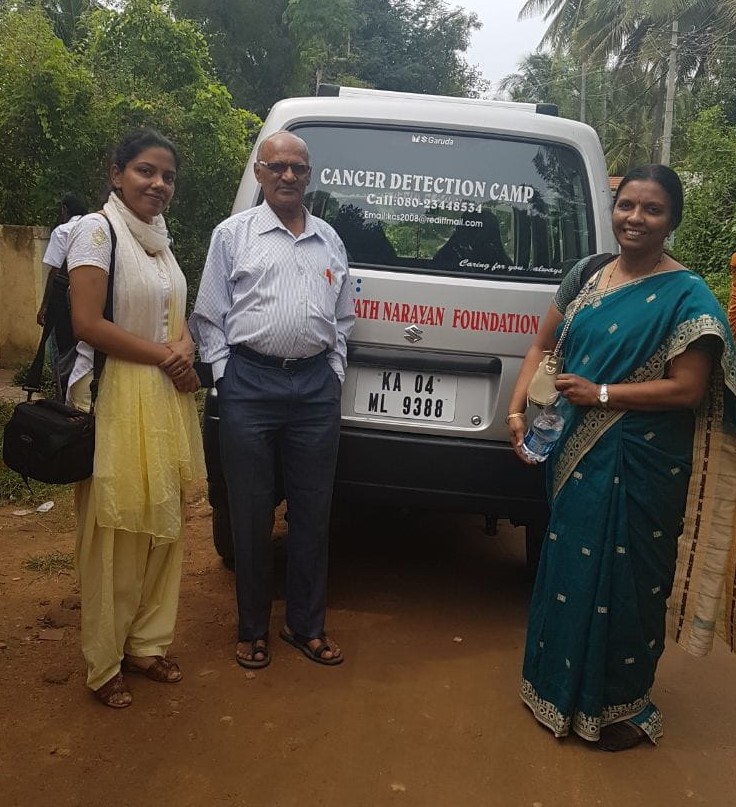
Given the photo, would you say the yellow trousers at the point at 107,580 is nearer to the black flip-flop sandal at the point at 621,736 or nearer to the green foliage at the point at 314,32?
the black flip-flop sandal at the point at 621,736

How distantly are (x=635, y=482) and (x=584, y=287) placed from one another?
0.65m

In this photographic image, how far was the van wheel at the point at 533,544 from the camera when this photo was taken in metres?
3.80

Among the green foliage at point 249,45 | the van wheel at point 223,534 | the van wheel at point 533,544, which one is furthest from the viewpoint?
the green foliage at point 249,45

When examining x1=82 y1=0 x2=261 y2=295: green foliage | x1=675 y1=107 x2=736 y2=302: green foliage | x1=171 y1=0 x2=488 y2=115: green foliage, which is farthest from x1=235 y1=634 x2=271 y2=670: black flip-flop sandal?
x1=171 y1=0 x2=488 y2=115: green foliage

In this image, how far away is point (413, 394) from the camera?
11.0 ft

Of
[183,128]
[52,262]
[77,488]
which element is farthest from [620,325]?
[183,128]

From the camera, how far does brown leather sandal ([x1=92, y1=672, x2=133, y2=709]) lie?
285 centimetres

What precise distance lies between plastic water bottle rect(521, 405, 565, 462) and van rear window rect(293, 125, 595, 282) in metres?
0.74

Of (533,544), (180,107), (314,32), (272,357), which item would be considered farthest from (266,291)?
(314,32)

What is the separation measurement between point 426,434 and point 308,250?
85cm

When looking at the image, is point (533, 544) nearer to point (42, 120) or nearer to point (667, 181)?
point (667, 181)

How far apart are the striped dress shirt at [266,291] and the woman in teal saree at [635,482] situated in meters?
0.83

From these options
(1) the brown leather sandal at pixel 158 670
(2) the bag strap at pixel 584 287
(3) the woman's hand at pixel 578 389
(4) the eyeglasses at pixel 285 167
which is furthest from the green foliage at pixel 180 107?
(3) the woman's hand at pixel 578 389

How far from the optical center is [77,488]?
289cm
